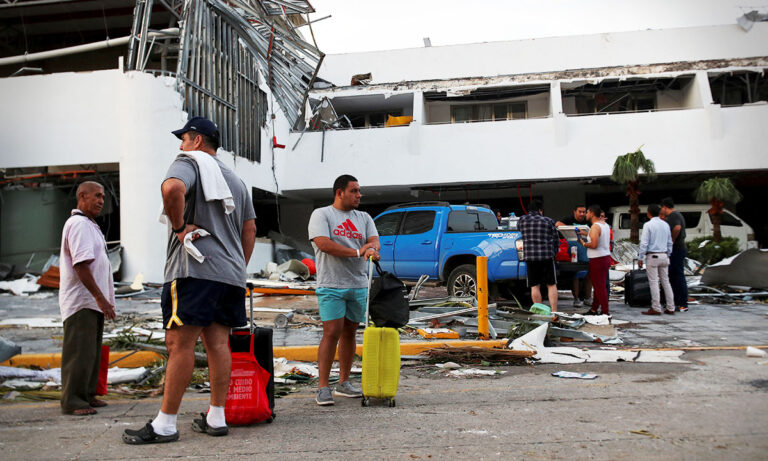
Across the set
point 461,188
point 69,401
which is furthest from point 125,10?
point 69,401

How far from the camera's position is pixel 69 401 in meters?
4.46

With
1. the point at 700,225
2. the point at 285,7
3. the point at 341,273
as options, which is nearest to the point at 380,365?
the point at 341,273

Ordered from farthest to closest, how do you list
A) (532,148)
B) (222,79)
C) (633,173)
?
→ (532,148), (633,173), (222,79)

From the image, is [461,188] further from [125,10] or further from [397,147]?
[125,10]

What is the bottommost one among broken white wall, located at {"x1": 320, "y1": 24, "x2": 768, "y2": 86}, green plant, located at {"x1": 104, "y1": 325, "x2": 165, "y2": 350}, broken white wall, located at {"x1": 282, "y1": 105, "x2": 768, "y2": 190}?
green plant, located at {"x1": 104, "y1": 325, "x2": 165, "y2": 350}

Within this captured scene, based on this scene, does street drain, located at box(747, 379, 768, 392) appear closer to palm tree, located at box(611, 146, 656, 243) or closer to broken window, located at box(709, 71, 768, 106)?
palm tree, located at box(611, 146, 656, 243)

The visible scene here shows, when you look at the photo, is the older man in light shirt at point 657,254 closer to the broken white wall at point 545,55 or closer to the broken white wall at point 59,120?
the broken white wall at point 59,120

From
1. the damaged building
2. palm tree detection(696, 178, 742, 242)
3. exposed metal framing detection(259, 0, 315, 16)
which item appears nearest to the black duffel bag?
the damaged building

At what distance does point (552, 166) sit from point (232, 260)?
17522 millimetres

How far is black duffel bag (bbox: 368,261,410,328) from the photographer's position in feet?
15.0

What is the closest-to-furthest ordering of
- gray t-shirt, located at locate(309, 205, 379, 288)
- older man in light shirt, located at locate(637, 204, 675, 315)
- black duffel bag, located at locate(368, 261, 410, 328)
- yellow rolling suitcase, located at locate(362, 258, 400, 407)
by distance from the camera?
yellow rolling suitcase, located at locate(362, 258, 400, 407)
black duffel bag, located at locate(368, 261, 410, 328)
gray t-shirt, located at locate(309, 205, 379, 288)
older man in light shirt, located at locate(637, 204, 675, 315)

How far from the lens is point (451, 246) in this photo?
34.5ft

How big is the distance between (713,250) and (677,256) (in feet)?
25.6

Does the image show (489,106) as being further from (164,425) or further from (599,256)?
(164,425)
